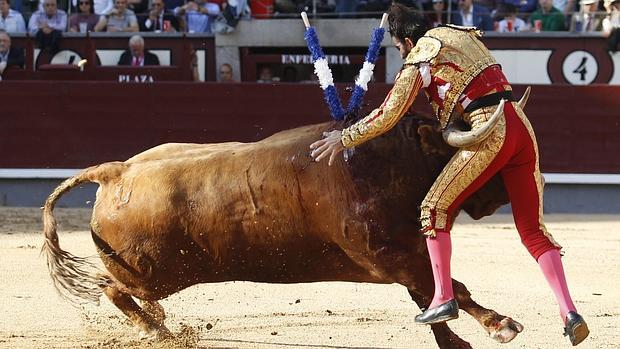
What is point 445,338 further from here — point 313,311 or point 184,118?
point 184,118

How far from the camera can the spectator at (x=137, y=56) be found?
10094mm

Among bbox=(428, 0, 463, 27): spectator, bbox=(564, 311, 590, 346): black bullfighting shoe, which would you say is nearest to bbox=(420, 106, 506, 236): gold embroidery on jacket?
Answer: bbox=(564, 311, 590, 346): black bullfighting shoe

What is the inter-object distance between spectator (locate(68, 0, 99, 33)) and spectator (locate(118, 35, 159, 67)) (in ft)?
1.34

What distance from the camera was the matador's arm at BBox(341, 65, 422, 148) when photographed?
146 inches

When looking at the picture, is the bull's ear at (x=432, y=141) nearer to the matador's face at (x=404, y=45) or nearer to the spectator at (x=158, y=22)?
the matador's face at (x=404, y=45)

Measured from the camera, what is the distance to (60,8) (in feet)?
34.5

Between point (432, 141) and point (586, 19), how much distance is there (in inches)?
271

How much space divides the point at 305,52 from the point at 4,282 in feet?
17.8

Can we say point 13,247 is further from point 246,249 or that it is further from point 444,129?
point 444,129

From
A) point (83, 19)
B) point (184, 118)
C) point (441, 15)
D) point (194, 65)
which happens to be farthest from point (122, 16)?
point (441, 15)

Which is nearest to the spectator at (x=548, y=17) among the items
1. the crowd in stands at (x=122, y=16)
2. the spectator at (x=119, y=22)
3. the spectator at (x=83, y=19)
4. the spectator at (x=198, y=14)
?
the crowd in stands at (x=122, y=16)

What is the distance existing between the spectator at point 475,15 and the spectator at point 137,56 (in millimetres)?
2690

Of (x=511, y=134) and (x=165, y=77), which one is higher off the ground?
(x=511, y=134)

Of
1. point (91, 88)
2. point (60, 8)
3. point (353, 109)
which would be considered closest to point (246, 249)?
point (353, 109)
